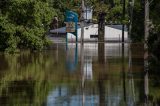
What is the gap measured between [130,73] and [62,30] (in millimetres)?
84023

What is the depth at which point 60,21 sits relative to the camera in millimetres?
129125

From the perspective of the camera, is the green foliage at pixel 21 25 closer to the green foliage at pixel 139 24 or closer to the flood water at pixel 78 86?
the green foliage at pixel 139 24

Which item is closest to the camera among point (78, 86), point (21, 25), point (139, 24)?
point (78, 86)

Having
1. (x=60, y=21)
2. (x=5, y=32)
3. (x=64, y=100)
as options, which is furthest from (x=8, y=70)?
(x=60, y=21)

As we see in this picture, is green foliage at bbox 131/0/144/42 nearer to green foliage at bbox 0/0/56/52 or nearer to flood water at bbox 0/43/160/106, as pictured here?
green foliage at bbox 0/0/56/52

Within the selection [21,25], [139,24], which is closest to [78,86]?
[21,25]

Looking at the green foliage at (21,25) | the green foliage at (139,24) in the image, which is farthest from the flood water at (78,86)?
the green foliage at (139,24)

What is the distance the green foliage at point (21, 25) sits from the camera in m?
47.6

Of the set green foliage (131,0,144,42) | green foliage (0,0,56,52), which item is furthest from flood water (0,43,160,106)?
green foliage (131,0,144,42)

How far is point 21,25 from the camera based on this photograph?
49.4m

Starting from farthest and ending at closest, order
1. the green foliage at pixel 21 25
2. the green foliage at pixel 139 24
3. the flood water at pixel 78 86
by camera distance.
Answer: the green foliage at pixel 139 24
the green foliage at pixel 21 25
the flood water at pixel 78 86

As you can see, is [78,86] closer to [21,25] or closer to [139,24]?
[21,25]

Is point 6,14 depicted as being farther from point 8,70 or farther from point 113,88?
point 113,88

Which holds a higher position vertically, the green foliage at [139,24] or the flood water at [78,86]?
the green foliage at [139,24]
